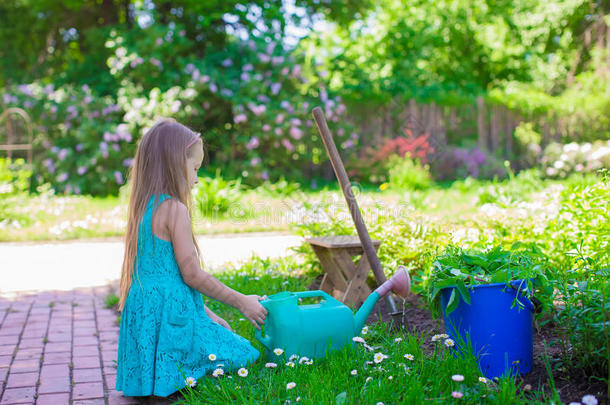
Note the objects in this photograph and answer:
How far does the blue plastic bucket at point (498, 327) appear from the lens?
2.27m

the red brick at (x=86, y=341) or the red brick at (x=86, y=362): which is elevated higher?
the red brick at (x=86, y=362)

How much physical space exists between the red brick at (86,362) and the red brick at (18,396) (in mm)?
318

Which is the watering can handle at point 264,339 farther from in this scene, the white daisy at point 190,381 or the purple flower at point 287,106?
the purple flower at point 287,106

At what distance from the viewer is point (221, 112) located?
398 inches

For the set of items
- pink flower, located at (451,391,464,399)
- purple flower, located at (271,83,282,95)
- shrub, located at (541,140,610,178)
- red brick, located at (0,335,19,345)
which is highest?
purple flower, located at (271,83,282,95)

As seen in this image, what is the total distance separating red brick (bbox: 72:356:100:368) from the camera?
281 cm

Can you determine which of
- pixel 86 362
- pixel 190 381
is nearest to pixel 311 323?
pixel 190 381

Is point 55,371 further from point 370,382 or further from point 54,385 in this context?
point 370,382

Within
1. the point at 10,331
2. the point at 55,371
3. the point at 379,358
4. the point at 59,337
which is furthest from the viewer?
the point at 10,331

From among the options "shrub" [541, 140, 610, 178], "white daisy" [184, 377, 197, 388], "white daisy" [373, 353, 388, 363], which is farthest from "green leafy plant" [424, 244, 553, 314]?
"shrub" [541, 140, 610, 178]

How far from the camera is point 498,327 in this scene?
2283mm

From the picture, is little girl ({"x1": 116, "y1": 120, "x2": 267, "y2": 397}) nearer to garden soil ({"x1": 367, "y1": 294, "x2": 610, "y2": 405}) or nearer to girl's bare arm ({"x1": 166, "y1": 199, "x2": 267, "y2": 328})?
girl's bare arm ({"x1": 166, "y1": 199, "x2": 267, "y2": 328})

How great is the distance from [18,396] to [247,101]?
7.47 metres

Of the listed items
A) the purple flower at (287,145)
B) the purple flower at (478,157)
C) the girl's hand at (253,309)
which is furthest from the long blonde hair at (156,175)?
the purple flower at (478,157)
